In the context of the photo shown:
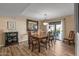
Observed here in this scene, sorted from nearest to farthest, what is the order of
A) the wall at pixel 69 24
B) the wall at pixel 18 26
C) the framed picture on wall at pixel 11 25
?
the wall at pixel 69 24
the wall at pixel 18 26
the framed picture on wall at pixel 11 25

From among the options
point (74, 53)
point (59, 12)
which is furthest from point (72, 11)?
point (74, 53)

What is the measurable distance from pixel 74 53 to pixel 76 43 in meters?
0.29

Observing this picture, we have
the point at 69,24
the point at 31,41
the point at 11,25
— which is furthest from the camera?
the point at 31,41

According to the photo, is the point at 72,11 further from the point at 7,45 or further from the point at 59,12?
the point at 7,45

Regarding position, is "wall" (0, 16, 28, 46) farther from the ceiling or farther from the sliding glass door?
the sliding glass door

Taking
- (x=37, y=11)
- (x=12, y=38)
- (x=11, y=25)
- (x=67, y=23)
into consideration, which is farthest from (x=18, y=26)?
(x=67, y=23)

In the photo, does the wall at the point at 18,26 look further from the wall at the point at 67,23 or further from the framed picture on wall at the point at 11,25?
the wall at the point at 67,23

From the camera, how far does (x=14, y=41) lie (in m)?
2.76

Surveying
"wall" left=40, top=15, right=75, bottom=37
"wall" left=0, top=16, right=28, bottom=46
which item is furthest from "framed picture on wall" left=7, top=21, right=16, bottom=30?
"wall" left=40, top=15, right=75, bottom=37

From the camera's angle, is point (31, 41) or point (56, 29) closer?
point (56, 29)

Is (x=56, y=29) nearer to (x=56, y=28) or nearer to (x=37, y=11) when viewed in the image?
(x=56, y=28)

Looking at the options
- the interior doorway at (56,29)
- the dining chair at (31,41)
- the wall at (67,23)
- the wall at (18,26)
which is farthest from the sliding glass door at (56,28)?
the wall at (18,26)

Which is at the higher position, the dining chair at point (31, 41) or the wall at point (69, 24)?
the wall at point (69, 24)

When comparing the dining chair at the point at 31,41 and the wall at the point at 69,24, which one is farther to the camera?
the dining chair at the point at 31,41
